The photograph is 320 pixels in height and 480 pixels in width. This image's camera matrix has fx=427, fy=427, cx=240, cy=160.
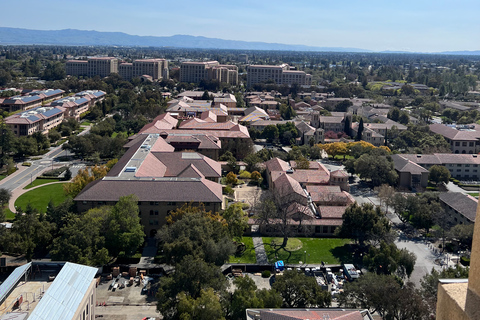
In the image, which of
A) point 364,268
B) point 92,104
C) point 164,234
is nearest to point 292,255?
point 364,268

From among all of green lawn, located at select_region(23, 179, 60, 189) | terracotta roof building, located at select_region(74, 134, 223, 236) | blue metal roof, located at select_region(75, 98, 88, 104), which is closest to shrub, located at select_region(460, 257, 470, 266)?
terracotta roof building, located at select_region(74, 134, 223, 236)

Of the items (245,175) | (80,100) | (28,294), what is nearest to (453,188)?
(245,175)

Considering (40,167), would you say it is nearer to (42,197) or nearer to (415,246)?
(42,197)

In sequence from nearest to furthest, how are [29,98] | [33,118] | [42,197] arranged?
[42,197]
[33,118]
[29,98]

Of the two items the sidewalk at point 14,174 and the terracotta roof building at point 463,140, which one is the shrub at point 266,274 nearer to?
the sidewalk at point 14,174

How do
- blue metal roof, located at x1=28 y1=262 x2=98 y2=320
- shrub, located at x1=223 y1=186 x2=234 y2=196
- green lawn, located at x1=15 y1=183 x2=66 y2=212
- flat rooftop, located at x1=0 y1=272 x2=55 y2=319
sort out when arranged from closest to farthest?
blue metal roof, located at x1=28 y1=262 x2=98 y2=320
flat rooftop, located at x1=0 y1=272 x2=55 y2=319
green lawn, located at x1=15 y1=183 x2=66 y2=212
shrub, located at x1=223 y1=186 x2=234 y2=196

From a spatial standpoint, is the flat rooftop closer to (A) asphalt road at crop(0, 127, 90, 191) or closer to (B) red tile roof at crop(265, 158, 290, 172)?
(A) asphalt road at crop(0, 127, 90, 191)

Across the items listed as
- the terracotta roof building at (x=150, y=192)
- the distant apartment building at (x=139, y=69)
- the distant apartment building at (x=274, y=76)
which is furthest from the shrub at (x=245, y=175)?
the distant apartment building at (x=139, y=69)
